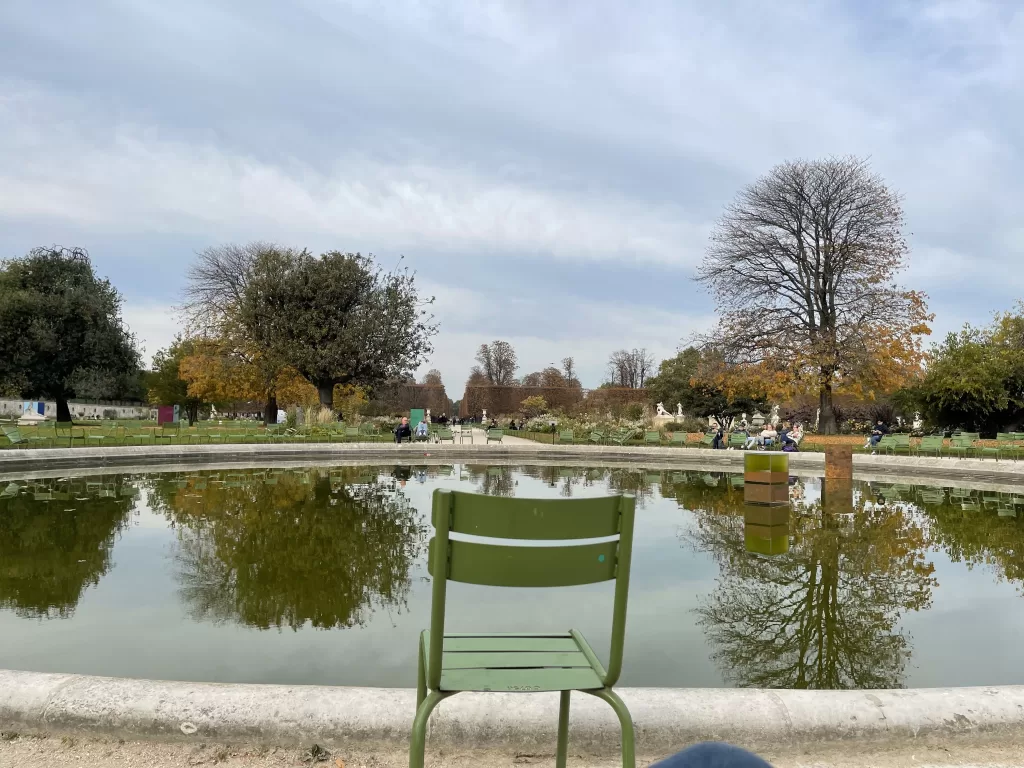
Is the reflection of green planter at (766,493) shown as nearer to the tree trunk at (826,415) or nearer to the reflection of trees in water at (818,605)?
the reflection of trees in water at (818,605)

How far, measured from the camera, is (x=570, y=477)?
50.9ft

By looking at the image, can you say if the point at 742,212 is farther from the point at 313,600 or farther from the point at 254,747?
the point at 254,747

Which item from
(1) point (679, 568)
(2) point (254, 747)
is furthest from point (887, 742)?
(1) point (679, 568)

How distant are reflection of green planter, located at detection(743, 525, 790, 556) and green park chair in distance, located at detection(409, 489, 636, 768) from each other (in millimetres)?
5372

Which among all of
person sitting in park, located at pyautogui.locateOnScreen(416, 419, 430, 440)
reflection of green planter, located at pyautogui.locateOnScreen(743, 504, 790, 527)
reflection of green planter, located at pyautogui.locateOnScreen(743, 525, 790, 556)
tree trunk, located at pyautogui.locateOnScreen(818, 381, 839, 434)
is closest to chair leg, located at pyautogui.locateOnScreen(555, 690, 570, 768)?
reflection of green planter, located at pyautogui.locateOnScreen(743, 525, 790, 556)

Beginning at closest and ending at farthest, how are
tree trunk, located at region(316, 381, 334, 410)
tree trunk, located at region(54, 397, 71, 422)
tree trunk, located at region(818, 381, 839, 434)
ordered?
tree trunk, located at region(818, 381, 839, 434), tree trunk, located at region(316, 381, 334, 410), tree trunk, located at region(54, 397, 71, 422)

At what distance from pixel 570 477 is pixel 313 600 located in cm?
1086

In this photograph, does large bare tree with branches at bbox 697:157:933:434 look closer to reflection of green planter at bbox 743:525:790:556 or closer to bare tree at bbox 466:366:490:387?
reflection of green planter at bbox 743:525:790:556

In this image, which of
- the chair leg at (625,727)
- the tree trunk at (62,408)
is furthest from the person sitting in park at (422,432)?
the chair leg at (625,727)

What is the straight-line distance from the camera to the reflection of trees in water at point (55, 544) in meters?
5.12

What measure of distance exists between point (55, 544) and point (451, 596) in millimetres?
4441

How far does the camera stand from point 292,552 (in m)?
6.65

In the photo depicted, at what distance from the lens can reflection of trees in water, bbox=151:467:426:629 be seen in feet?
16.0

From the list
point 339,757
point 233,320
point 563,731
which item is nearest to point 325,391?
point 233,320
